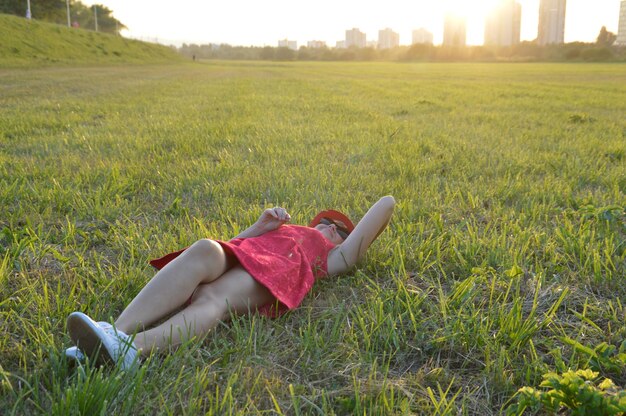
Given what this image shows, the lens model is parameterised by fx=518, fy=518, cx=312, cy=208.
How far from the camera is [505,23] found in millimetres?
120125

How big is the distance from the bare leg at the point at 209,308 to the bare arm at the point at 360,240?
485mm

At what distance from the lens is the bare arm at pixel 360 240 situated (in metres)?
2.54

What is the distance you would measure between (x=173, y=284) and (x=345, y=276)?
0.93 m

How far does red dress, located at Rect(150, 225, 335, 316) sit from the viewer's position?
210cm

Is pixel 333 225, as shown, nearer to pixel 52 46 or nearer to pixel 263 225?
pixel 263 225

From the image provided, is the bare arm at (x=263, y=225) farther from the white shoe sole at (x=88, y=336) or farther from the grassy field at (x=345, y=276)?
the white shoe sole at (x=88, y=336)

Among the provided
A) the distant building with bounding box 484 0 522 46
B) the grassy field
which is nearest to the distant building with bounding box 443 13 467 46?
the distant building with bounding box 484 0 522 46

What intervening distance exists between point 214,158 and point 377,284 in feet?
11.0

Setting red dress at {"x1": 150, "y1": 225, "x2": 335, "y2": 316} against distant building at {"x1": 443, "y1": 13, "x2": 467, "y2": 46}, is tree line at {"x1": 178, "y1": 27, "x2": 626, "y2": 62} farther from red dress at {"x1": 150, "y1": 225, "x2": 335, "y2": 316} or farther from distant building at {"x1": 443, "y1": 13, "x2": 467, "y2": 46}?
red dress at {"x1": 150, "y1": 225, "x2": 335, "y2": 316}

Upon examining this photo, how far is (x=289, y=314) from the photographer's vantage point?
2.13 metres

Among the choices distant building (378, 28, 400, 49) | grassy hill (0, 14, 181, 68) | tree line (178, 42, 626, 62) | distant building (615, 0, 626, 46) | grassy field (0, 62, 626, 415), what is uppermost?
distant building (378, 28, 400, 49)

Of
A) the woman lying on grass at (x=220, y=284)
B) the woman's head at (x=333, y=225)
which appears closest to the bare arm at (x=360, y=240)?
the woman lying on grass at (x=220, y=284)

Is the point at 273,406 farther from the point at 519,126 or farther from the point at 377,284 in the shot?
the point at 519,126

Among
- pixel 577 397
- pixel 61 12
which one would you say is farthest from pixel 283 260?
pixel 61 12
